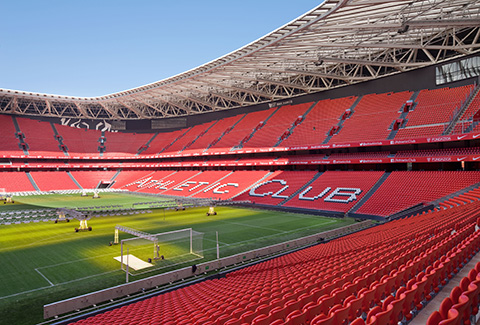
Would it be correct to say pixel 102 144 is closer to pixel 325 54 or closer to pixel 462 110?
pixel 325 54

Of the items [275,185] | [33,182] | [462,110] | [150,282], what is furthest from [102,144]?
[462,110]

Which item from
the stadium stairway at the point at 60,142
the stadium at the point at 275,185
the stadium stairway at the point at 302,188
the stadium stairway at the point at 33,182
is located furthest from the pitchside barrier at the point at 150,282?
the stadium stairway at the point at 60,142

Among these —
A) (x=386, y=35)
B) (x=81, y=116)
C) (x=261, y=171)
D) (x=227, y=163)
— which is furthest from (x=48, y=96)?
(x=386, y=35)

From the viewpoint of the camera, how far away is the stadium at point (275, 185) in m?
8.00

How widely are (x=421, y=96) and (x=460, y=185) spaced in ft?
49.9

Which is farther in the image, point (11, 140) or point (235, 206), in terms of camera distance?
point (11, 140)

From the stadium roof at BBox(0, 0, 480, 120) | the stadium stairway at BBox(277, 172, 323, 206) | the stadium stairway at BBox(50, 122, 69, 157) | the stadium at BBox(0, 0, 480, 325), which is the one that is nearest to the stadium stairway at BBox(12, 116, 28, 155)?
the stadium at BBox(0, 0, 480, 325)

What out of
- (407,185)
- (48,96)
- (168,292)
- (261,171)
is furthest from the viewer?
(48,96)

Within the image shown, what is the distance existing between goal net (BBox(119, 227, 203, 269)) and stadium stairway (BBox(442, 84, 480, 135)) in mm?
26497

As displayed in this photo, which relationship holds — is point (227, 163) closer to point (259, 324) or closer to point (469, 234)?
point (469, 234)

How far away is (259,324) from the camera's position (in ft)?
17.0

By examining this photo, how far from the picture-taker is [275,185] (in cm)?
4131

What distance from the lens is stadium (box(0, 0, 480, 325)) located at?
8.00m

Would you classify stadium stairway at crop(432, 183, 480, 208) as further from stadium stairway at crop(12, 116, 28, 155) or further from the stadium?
stadium stairway at crop(12, 116, 28, 155)
